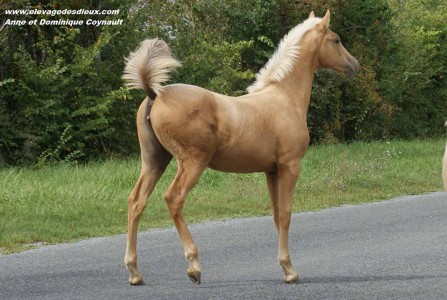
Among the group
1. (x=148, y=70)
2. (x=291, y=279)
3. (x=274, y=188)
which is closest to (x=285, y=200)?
(x=274, y=188)

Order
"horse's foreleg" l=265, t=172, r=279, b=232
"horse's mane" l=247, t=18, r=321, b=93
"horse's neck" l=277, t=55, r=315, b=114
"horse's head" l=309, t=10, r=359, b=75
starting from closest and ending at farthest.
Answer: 1. "horse's foreleg" l=265, t=172, r=279, b=232
2. "horse's neck" l=277, t=55, r=315, b=114
3. "horse's mane" l=247, t=18, r=321, b=93
4. "horse's head" l=309, t=10, r=359, b=75

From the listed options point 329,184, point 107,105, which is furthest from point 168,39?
point 329,184

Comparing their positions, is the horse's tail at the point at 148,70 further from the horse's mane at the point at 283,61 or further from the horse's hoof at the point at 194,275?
the horse's hoof at the point at 194,275

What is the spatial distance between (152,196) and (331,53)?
524 centimetres

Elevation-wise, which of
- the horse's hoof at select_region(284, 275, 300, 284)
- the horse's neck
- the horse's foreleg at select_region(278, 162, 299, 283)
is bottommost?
the horse's hoof at select_region(284, 275, 300, 284)

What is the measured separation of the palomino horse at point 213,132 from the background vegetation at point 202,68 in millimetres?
10118

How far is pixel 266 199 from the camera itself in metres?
14.1

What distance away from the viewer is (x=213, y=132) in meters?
7.91

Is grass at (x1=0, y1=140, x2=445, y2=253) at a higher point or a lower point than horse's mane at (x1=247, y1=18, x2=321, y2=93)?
lower

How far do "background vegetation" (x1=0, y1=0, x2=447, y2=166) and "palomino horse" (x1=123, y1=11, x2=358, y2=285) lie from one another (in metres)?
10.1

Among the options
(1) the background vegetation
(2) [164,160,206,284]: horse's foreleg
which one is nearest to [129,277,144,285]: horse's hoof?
(2) [164,160,206,284]: horse's foreleg

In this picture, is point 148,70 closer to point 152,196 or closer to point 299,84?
point 299,84

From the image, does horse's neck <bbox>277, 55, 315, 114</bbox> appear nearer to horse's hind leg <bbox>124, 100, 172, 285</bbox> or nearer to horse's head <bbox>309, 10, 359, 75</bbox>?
horse's head <bbox>309, 10, 359, 75</bbox>

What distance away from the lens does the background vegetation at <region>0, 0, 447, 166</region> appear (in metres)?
19.0
